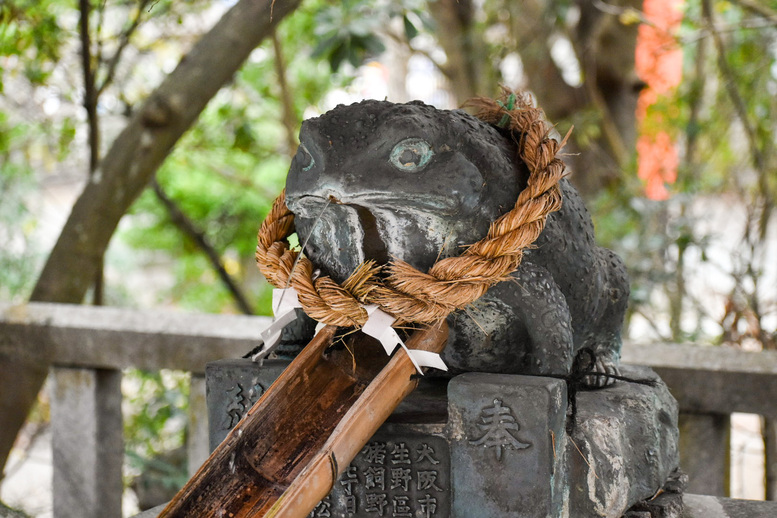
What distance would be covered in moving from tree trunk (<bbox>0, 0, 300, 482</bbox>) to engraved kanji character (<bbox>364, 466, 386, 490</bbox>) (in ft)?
4.21

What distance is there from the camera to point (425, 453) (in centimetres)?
104

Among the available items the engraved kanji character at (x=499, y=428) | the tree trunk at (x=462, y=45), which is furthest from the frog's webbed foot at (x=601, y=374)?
the tree trunk at (x=462, y=45)

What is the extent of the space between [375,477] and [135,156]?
132cm

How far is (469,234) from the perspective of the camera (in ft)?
3.35

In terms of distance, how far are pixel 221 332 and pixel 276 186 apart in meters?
2.50

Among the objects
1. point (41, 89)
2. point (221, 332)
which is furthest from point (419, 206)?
point (41, 89)

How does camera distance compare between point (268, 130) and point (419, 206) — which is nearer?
point (419, 206)

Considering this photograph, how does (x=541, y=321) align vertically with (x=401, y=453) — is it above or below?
above

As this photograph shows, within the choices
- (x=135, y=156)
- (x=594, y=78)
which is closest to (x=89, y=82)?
(x=135, y=156)

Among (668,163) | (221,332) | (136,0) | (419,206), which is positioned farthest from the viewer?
(668,163)

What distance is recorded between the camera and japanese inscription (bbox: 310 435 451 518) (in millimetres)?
1041

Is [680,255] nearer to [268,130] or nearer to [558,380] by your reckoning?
[558,380]

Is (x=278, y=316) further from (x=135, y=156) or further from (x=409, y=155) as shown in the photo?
(x=135, y=156)

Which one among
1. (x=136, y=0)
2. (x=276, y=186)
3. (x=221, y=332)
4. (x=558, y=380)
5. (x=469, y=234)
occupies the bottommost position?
(x=558, y=380)
